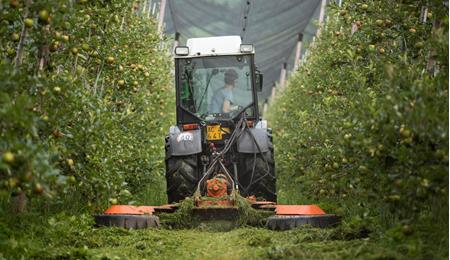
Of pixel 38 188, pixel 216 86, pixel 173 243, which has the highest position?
pixel 216 86

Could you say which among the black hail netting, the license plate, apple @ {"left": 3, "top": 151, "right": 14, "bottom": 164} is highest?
the black hail netting

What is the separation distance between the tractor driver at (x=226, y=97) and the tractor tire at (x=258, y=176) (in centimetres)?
69

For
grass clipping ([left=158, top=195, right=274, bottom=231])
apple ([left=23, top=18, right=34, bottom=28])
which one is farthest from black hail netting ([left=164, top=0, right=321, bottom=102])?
apple ([left=23, top=18, right=34, bottom=28])

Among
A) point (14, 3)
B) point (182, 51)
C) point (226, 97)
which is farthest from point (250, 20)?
point (14, 3)

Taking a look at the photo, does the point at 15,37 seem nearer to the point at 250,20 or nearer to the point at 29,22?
the point at 29,22

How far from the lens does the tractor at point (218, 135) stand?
9156 millimetres

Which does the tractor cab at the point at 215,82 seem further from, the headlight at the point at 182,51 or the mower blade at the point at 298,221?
the mower blade at the point at 298,221

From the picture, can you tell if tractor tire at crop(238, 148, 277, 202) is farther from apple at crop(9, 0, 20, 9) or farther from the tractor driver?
apple at crop(9, 0, 20, 9)

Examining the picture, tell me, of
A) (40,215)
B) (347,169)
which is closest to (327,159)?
(347,169)

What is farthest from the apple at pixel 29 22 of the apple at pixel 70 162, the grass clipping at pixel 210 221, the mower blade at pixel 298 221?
the mower blade at pixel 298 221

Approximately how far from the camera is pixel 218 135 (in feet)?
32.4

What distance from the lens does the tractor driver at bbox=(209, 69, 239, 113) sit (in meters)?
10.2

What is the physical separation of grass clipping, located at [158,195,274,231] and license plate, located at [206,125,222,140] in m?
1.53

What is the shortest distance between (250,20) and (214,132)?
10872 millimetres
